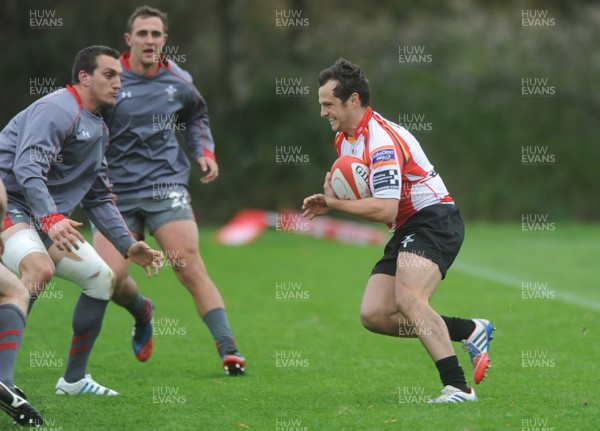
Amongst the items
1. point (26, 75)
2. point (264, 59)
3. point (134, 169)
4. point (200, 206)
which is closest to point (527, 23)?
point (264, 59)

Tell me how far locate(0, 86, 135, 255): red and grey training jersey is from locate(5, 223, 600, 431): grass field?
4.01ft

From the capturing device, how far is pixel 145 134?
26.0ft

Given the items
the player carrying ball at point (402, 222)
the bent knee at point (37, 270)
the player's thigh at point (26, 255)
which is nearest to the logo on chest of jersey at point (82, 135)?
the player's thigh at point (26, 255)

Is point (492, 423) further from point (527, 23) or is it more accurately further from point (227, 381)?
point (527, 23)

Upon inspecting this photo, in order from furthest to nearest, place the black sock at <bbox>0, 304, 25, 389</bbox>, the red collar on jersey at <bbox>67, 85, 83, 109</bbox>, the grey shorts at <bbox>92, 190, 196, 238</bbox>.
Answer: the grey shorts at <bbox>92, 190, 196, 238</bbox>
the red collar on jersey at <bbox>67, 85, 83, 109</bbox>
the black sock at <bbox>0, 304, 25, 389</bbox>

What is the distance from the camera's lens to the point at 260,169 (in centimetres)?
2427

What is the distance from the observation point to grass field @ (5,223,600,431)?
229 inches

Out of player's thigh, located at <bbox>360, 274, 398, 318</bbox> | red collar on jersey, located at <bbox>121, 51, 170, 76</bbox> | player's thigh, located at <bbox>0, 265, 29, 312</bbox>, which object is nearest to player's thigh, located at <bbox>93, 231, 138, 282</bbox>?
red collar on jersey, located at <bbox>121, 51, 170, 76</bbox>

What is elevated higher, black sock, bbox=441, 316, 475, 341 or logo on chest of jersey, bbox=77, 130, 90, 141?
logo on chest of jersey, bbox=77, 130, 90, 141

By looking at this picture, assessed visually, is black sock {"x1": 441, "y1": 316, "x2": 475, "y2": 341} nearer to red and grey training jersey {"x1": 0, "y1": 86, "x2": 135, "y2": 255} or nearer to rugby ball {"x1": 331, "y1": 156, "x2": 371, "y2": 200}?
rugby ball {"x1": 331, "y1": 156, "x2": 371, "y2": 200}

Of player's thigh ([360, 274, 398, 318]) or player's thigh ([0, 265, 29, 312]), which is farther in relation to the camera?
player's thigh ([360, 274, 398, 318])

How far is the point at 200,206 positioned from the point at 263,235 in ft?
9.51

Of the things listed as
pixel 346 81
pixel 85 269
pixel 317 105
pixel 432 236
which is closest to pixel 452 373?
pixel 432 236

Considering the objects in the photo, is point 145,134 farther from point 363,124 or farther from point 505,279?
point 505,279
